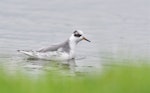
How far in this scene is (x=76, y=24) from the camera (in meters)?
25.1

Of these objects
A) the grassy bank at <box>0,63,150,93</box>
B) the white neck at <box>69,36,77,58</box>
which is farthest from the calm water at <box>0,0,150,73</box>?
the grassy bank at <box>0,63,150,93</box>

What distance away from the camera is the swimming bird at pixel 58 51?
18.9m

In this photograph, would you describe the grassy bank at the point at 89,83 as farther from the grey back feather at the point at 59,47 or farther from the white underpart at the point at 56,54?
the grey back feather at the point at 59,47

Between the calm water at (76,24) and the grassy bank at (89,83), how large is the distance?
853cm

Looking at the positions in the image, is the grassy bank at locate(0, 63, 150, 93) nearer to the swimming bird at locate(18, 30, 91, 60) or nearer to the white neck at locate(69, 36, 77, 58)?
the swimming bird at locate(18, 30, 91, 60)

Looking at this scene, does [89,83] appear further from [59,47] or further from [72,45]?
[72,45]

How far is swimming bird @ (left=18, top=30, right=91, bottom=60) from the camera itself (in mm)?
18922

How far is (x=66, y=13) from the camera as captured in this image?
2708cm

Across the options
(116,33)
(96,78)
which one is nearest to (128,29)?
(116,33)

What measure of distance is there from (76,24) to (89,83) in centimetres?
1700

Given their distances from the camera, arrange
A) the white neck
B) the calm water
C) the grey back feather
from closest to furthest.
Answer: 1. the grey back feather
2. the white neck
3. the calm water

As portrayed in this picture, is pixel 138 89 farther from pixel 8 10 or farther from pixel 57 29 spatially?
pixel 8 10

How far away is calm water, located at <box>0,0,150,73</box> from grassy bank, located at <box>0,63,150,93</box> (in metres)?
8.53

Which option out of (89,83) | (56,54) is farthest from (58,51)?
(89,83)
